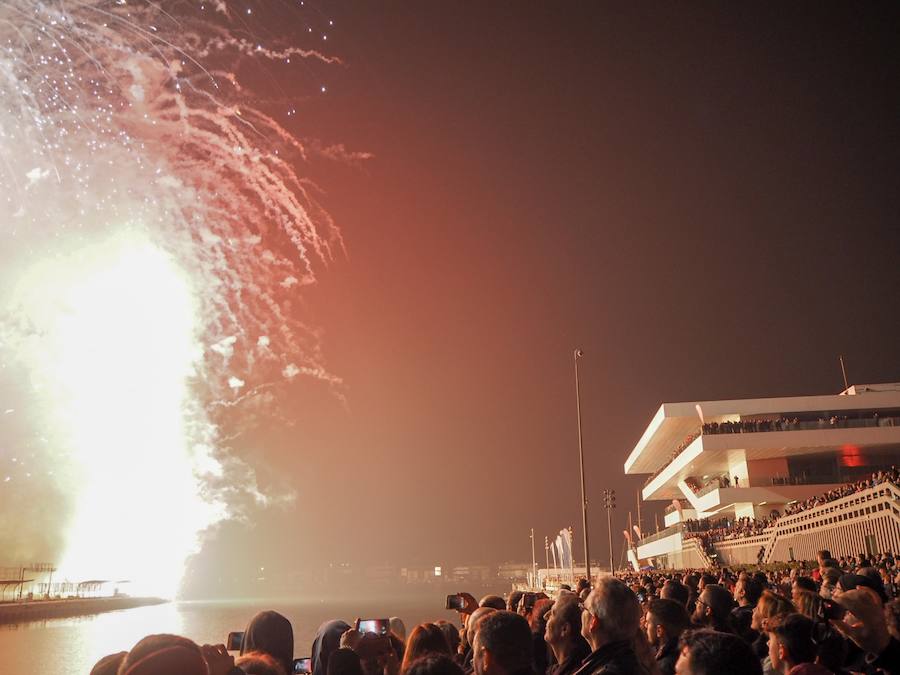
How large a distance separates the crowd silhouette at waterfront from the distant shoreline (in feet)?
357

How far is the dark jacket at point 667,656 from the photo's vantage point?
5.35 metres

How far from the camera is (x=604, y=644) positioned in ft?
13.9

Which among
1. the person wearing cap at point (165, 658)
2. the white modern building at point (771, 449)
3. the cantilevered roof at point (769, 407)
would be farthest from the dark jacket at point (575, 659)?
the cantilevered roof at point (769, 407)

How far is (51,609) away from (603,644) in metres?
130

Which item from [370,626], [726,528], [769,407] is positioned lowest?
[370,626]

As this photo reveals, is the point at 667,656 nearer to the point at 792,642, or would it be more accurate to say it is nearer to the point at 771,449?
the point at 792,642

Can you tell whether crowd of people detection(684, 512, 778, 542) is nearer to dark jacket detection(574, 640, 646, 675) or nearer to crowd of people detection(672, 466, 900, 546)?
crowd of people detection(672, 466, 900, 546)

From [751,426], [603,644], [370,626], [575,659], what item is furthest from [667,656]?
[751,426]

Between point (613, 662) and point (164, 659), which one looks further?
point (613, 662)

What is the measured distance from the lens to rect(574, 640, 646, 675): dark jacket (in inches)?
154

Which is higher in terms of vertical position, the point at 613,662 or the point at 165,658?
the point at 165,658

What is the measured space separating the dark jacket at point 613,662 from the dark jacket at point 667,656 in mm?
1413

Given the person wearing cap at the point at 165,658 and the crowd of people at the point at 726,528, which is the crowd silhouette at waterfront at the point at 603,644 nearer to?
the person wearing cap at the point at 165,658

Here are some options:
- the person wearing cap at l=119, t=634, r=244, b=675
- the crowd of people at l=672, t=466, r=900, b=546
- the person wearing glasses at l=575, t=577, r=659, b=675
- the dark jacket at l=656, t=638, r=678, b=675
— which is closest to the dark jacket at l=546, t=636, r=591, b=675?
the person wearing glasses at l=575, t=577, r=659, b=675
